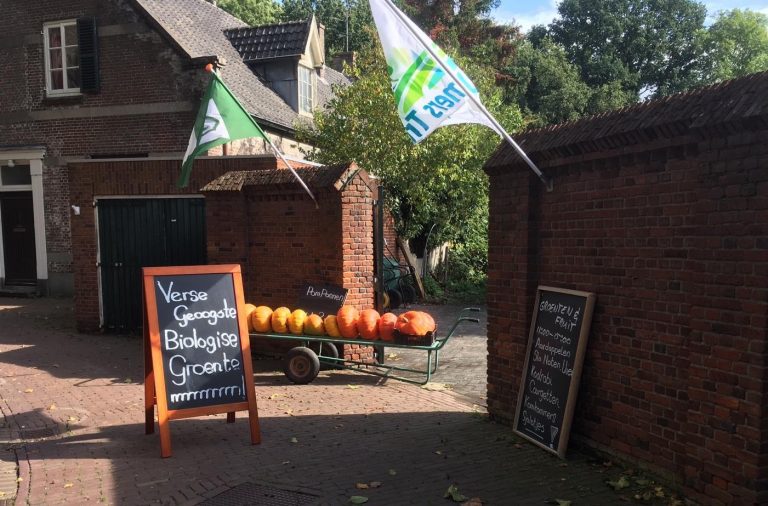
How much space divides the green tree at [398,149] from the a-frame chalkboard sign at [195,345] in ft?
30.1

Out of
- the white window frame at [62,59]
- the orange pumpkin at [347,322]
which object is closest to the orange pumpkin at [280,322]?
the orange pumpkin at [347,322]

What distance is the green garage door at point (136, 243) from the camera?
9742 millimetres

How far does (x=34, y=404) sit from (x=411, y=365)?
4479 millimetres

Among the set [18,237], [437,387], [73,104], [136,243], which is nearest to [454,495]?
[437,387]

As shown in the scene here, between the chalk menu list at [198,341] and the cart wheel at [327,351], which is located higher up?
the chalk menu list at [198,341]

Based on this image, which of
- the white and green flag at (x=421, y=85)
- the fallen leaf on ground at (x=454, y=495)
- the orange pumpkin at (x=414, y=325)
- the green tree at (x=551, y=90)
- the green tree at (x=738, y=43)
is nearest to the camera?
the fallen leaf on ground at (x=454, y=495)

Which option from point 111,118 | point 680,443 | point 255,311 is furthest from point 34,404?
point 111,118

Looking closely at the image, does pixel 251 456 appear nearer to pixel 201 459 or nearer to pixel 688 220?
pixel 201 459

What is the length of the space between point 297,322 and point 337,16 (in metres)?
36.2

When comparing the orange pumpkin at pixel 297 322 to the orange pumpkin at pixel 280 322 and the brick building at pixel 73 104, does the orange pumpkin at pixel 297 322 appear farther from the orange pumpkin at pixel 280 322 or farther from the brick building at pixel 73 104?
the brick building at pixel 73 104

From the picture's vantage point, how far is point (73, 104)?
14867 mm

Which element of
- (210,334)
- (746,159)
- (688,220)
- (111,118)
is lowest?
(210,334)

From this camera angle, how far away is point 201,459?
4.80 meters

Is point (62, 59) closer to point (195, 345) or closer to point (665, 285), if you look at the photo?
point (195, 345)
